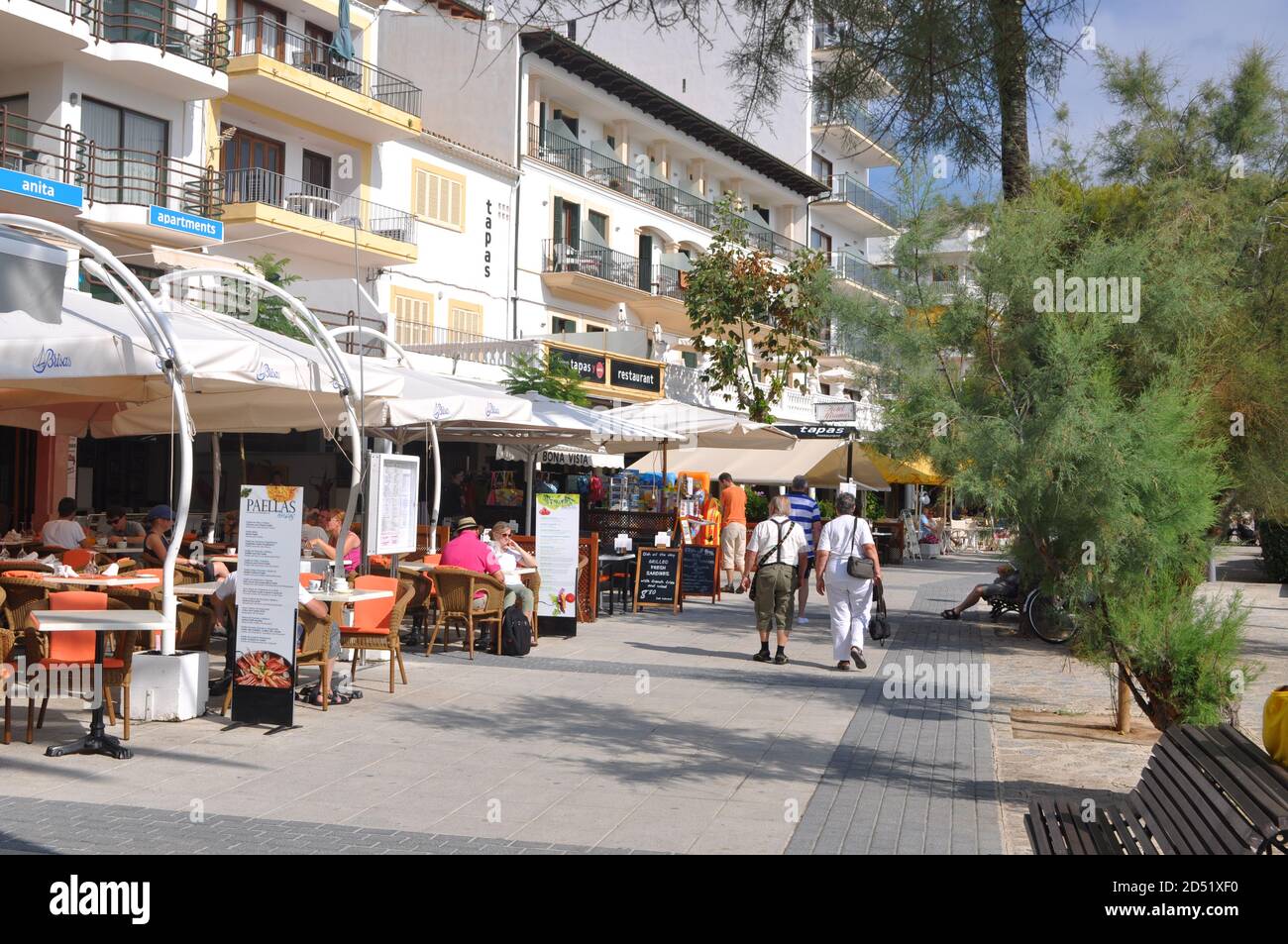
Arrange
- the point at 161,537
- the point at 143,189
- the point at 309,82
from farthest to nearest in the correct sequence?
the point at 309,82, the point at 143,189, the point at 161,537

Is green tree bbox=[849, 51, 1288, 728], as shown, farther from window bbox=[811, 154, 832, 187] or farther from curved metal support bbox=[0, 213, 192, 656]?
window bbox=[811, 154, 832, 187]

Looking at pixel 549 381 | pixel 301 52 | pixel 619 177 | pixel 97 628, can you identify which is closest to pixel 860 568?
pixel 97 628

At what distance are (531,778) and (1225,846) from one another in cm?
426

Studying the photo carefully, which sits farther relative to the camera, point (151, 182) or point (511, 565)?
point (151, 182)

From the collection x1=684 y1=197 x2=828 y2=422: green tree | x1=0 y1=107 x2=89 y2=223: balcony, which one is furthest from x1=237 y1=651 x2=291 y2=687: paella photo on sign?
x1=684 y1=197 x2=828 y2=422: green tree

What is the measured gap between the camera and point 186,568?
1149 centimetres

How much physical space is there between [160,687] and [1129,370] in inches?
389

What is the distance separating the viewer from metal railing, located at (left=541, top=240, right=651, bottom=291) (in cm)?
3288

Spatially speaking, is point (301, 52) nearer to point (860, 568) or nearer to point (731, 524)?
point (731, 524)

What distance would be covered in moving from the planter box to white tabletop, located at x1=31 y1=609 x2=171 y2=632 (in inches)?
12.5

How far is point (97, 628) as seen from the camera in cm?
797

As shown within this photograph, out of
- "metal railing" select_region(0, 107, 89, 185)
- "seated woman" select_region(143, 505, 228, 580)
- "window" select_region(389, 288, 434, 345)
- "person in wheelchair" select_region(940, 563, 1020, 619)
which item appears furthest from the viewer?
"window" select_region(389, 288, 434, 345)
